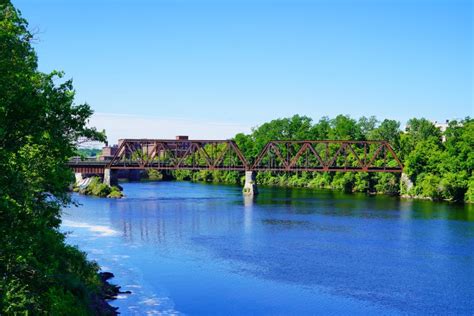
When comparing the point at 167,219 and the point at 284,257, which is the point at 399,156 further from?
the point at 284,257

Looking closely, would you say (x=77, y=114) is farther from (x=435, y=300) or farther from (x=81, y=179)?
(x=81, y=179)

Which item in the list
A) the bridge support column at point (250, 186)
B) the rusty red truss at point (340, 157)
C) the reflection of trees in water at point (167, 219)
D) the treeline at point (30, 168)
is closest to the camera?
the treeline at point (30, 168)

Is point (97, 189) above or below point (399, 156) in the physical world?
below

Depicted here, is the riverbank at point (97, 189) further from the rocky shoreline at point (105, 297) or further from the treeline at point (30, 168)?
the treeline at point (30, 168)

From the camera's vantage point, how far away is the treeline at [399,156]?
9419 cm

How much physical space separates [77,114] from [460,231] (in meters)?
48.0

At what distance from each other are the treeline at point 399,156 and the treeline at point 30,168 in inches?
3184

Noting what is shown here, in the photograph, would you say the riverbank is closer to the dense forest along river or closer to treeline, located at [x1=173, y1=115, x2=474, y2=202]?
the dense forest along river

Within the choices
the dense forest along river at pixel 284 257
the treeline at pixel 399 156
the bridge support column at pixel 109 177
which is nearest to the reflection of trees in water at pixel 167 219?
the dense forest along river at pixel 284 257

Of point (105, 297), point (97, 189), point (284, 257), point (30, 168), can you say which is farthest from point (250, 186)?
point (30, 168)

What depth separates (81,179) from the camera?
4498 inches

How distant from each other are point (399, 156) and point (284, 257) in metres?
82.1

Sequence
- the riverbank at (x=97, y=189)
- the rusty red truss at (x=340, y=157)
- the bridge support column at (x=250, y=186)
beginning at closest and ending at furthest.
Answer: the riverbank at (x=97, y=189) < the bridge support column at (x=250, y=186) < the rusty red truss at (x=340, y=157)

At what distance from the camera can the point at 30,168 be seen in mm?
19672
